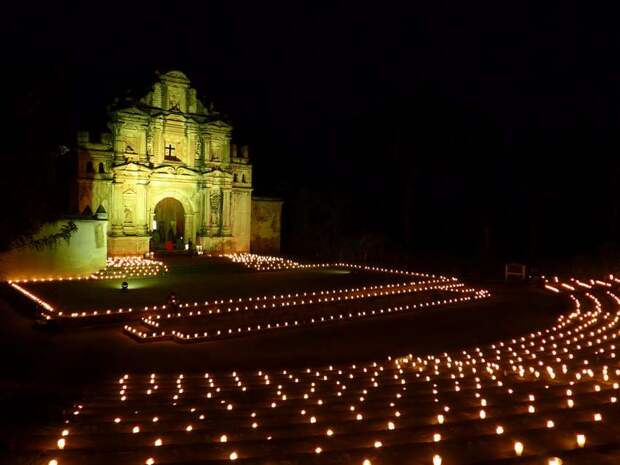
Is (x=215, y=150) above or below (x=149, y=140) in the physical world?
below

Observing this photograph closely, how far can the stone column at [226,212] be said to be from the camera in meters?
29.2

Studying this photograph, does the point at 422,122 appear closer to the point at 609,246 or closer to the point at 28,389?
the point at 609,246

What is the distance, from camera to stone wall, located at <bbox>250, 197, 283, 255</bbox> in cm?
Result: 3152

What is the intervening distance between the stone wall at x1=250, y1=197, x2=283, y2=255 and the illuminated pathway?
23.0 meters

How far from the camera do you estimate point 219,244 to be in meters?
29.1

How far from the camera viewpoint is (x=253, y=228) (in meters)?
Answer: 31.5

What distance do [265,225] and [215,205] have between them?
3.88 metres

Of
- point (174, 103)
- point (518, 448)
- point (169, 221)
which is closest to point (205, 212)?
point (169, 221)

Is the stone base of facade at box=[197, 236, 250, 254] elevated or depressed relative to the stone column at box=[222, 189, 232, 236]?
depressed

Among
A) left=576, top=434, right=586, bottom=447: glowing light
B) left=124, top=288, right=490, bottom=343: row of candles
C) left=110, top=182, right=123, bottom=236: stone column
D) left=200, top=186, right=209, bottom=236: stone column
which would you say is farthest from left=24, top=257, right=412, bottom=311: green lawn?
left=576, top=434, right=586, bottom=447: glowing light

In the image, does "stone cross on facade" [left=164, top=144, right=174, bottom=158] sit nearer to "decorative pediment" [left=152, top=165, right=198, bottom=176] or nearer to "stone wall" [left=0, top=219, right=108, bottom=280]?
"decorative pediment" [left=152, top=165, right=198, bottom=176]

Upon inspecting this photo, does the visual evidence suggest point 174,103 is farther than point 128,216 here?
Yes

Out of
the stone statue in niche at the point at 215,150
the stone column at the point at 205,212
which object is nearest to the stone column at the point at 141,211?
the stone column at the point at 205,212

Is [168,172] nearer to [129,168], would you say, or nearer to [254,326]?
[129,168]
